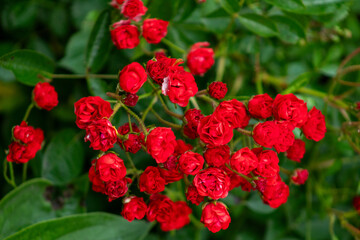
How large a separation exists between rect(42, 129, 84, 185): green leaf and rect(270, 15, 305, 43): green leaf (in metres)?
0.82

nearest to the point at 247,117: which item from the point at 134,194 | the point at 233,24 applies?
the point at 134,194

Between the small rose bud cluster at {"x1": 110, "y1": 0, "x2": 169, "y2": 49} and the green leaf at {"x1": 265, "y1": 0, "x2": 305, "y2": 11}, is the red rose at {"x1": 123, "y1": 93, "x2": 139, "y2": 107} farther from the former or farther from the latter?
the green leaf at {"x1": 265, "y1": 0, "x2": 305, "y2": 11}

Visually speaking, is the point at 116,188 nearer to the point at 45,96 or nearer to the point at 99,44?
the point at 45,96

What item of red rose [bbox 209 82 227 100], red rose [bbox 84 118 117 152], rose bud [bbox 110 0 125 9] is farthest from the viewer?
rose bud [bbox 110 0 125 9]

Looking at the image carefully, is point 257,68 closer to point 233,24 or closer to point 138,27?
point 233,24

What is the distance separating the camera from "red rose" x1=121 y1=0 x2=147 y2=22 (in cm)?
96

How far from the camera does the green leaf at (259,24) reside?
1173 mm

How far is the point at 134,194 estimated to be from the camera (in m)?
0.94

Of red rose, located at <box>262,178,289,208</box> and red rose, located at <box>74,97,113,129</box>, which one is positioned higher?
red rose, located at <box>74,97,113,129</box>

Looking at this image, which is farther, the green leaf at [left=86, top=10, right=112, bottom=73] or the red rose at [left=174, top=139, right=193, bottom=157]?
the green leaf at [left=86, top=10, right=112, bottom=73]

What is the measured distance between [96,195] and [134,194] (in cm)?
44

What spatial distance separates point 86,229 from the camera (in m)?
1.11

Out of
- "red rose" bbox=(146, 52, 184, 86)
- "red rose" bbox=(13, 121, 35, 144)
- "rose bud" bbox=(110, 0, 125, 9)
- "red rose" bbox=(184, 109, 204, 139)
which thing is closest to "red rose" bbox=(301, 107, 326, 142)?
"red rose" bbox=(184, 109, 204, 139)

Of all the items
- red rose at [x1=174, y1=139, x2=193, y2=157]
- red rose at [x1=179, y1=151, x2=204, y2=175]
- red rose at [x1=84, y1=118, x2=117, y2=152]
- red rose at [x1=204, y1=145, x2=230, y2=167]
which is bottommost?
red rose at [x1=174, y1=139, x2=193, y2=157]
